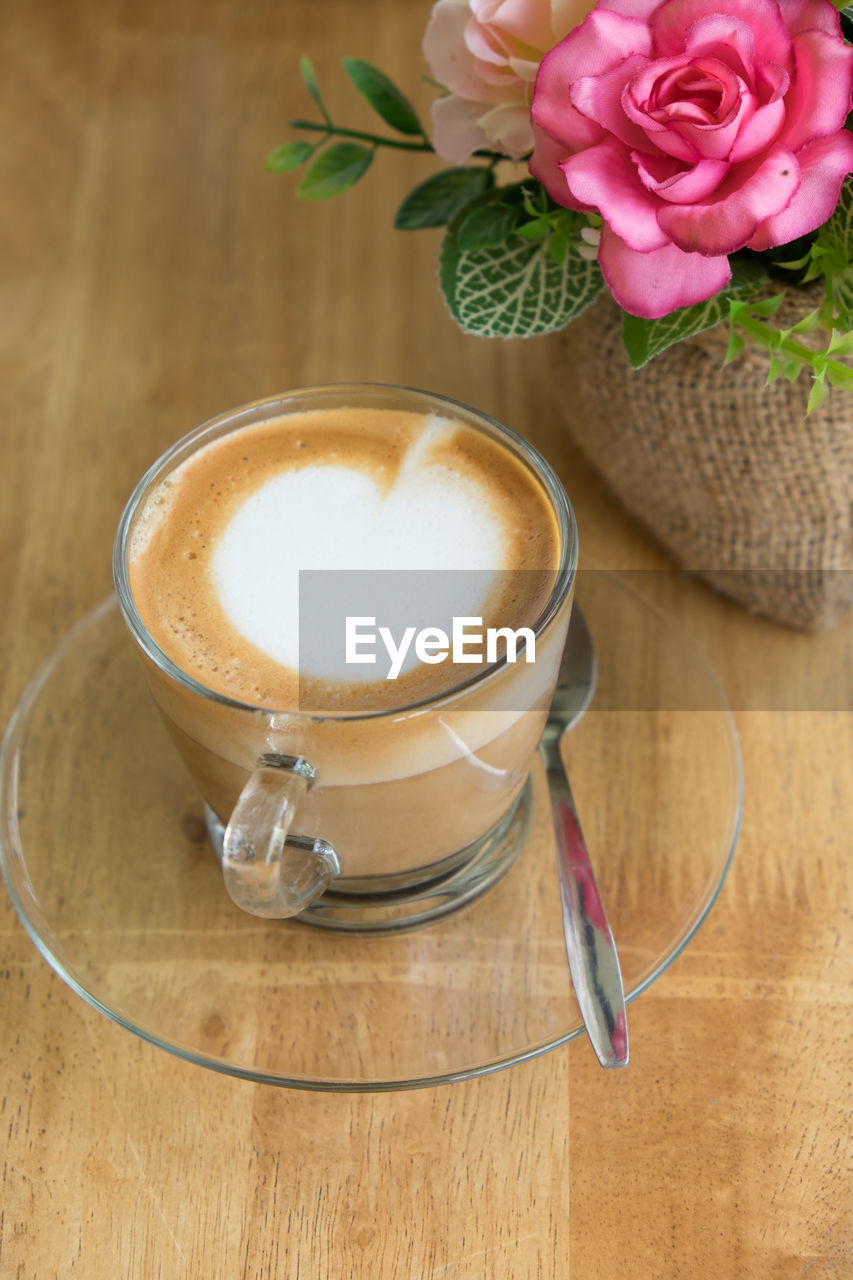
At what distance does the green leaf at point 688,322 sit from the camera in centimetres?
58

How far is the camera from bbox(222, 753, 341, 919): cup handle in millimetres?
469

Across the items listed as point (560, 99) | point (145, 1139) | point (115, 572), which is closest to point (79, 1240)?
→ point (145, 1139)

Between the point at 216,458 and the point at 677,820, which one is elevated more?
the point at 216,458

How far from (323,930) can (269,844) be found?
144 mm

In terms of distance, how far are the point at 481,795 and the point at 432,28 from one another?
36 centimetres

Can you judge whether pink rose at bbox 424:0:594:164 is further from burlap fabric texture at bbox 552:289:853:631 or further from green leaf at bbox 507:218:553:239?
burlap fabric texture at bbox 552:289:853:631

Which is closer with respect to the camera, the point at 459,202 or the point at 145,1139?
the point at 145,1139

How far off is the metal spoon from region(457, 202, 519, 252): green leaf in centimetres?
22

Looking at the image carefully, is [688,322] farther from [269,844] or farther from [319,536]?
[269,844]

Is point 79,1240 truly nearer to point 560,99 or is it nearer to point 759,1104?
point 759,1104

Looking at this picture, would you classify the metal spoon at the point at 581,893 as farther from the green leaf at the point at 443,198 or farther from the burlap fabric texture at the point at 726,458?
A: the green leaf at the point at 443,198

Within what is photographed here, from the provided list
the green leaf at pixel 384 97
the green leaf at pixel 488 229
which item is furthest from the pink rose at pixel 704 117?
the green leaf at pixel 384 97

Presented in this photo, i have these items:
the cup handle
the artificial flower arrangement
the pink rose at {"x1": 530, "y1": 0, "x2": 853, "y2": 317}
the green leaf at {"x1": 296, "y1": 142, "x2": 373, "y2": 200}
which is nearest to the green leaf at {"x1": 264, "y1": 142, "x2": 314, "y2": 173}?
the green leaf at {"x1": 296, "y1": 142, "x2": 373, "y2": 200}

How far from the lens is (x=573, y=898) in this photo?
0.59 meters
